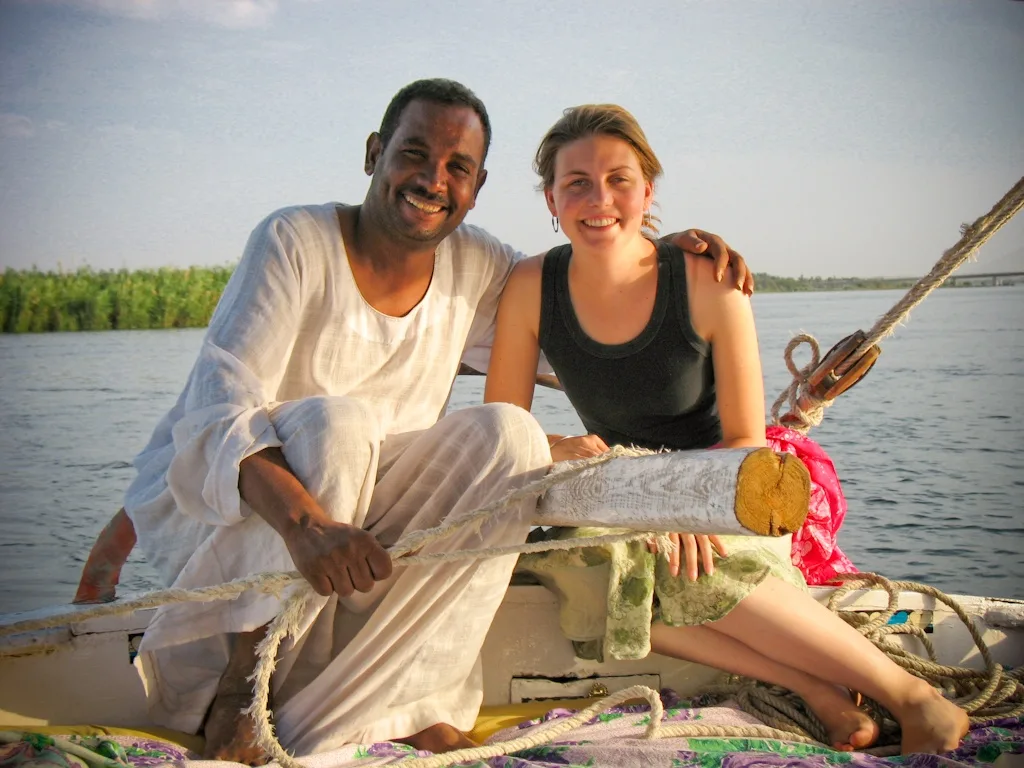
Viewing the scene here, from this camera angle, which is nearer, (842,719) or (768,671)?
(842,719)

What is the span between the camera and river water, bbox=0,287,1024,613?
848cm

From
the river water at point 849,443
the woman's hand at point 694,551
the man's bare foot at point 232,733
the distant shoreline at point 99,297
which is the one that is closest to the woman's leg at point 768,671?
the woman's hand at point 694,551

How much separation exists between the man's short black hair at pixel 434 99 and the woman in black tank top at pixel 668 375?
17 cm

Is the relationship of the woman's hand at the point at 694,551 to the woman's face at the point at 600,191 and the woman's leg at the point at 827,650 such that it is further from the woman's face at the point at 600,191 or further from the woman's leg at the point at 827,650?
the woman's face at the point at 600,191

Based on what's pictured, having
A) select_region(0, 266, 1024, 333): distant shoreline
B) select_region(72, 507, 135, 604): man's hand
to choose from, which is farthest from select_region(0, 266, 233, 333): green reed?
select_region(72, 507, 135, 604): man's hand

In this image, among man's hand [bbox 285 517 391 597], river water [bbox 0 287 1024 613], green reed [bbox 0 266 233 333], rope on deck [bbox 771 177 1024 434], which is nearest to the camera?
man's hand [bbox 285 517 391 597]

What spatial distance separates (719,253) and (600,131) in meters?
0.38

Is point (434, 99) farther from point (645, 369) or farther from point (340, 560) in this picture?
point (340, 560)

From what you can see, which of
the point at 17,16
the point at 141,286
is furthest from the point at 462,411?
the point at 17,16

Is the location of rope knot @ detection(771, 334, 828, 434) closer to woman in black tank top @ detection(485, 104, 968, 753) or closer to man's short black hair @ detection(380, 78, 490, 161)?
woman in black tank top @ detection(485, 104, 968, 753)

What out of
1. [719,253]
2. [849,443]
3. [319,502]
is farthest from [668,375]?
[849,443]

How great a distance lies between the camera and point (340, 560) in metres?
1.74

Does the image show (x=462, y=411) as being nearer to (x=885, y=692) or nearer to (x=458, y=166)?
(x=458, y=166)

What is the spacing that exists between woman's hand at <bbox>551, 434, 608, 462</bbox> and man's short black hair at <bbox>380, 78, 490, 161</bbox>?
0.73m
